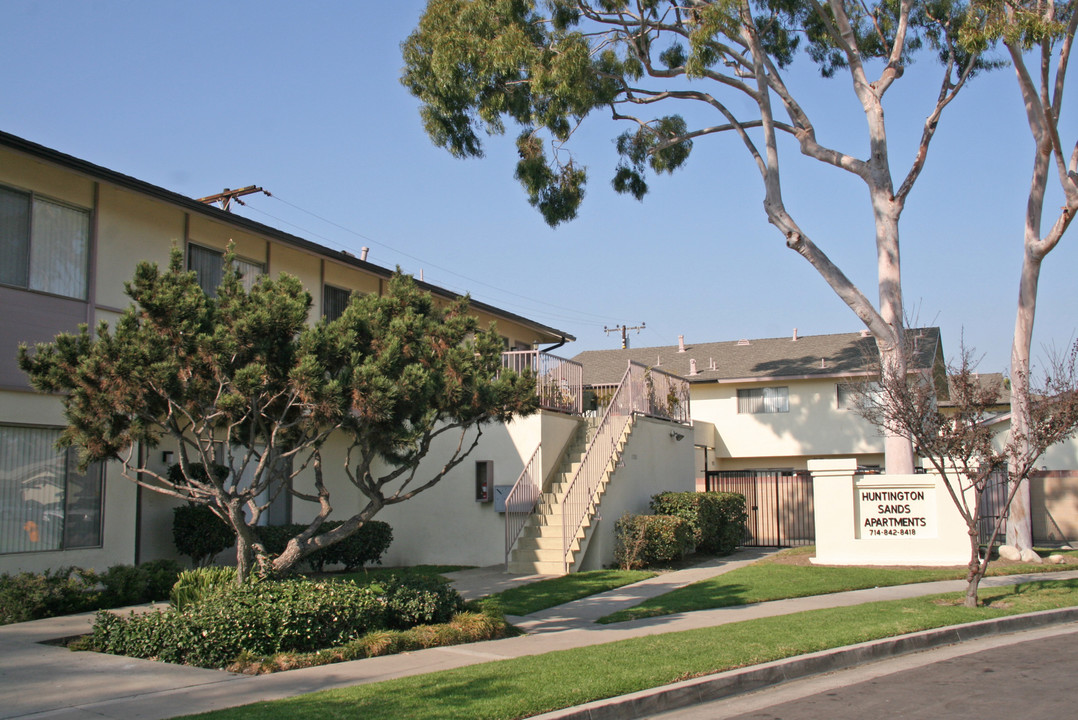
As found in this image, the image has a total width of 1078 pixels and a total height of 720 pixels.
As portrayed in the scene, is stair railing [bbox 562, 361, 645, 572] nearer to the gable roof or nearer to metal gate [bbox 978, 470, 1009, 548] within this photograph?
the gable roof

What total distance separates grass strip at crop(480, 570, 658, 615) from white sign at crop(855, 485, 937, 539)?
4.57 metres

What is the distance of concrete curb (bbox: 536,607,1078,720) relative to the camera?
742 cm

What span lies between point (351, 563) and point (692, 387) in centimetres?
2001

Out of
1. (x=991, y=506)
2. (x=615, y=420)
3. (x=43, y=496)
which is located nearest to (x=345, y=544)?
(x=43, y=496)

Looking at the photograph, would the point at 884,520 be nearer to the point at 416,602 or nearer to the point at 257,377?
the point at 416,602

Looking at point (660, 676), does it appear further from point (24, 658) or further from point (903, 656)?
point (24, 658)

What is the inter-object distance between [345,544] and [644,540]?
5.66 m

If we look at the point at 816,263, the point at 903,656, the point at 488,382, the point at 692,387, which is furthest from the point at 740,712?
the point at 692,387

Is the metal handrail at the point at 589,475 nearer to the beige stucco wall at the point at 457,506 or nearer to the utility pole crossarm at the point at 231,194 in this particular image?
the beige stucco wall at the point at 457,506

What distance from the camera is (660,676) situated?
8219mm

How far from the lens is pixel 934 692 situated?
821 cm

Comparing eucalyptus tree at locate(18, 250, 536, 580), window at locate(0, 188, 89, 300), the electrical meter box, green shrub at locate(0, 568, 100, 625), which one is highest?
window at locate(0, 188, 89, 300)

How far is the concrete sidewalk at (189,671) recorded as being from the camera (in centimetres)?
739

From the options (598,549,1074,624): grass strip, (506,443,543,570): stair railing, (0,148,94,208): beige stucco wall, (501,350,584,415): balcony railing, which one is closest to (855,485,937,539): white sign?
(598,549,1074,624): grass strip
